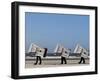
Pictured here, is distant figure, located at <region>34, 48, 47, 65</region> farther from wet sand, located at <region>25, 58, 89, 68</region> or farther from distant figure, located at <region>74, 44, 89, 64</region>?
distant figure, located at <region>74, 44, 89, 64</region>

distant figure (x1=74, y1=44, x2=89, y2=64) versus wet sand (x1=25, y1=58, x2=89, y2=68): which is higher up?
distant figure (x1=74, y1=44, x2=89, y2=64)

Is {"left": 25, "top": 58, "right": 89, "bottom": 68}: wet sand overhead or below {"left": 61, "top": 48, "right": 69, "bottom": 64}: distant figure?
below

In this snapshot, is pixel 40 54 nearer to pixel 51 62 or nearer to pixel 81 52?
pixel 51 62

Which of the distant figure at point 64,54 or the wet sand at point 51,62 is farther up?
the distant figure at point 64,54

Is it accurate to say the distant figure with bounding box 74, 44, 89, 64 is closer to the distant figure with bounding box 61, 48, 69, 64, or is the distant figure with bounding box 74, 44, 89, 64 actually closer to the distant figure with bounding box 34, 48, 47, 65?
the distant figure with bounding box 61, 48, 69, 64

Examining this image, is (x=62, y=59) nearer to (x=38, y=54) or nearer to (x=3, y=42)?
(x=38, y=54)

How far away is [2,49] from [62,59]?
0.25 m

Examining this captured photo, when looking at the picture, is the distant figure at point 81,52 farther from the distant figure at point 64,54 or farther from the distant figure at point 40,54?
the distant figure at point 40,54

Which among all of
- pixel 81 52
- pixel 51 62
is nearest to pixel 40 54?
pixel 51 62

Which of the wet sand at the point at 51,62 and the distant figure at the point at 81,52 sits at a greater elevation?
the distant figure at the point at 81,52

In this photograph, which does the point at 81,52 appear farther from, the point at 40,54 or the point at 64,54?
the point at 40,54

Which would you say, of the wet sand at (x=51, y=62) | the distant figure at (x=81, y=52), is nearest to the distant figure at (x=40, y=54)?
the wet sand at (x=51, y=62)

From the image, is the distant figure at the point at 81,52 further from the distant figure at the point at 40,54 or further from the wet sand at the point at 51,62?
the distant figure at the point at 40,54

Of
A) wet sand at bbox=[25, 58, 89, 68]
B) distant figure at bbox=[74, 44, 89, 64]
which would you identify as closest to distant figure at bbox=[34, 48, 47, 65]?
wet sand at bbox=[25, 58, 89, 68]
